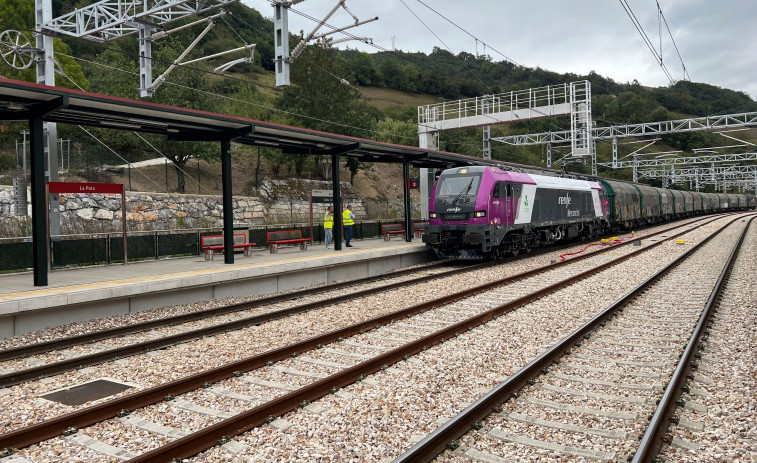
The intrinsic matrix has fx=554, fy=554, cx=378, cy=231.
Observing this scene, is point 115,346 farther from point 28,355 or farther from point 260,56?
point 260,56

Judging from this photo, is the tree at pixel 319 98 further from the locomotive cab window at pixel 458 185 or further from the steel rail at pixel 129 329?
the steel rail at pixel 129 329

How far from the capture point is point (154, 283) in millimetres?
10867

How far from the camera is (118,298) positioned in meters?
10.4

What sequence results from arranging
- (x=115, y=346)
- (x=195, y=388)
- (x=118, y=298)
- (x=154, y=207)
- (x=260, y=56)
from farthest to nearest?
(x=260, y=56)
(x=154, y=207)
(x=118, y=298)
(x=115, y=346)
(x=195, y=388)

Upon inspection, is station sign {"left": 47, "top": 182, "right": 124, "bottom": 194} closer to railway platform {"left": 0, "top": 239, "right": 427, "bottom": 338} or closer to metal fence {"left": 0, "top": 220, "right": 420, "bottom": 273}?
metal fence {"left": 0, "top": 220, "right": 420, "bottom": 273}

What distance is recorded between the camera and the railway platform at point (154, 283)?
9250mm

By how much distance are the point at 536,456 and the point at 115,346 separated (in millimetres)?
6324

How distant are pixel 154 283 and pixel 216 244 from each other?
545 cm

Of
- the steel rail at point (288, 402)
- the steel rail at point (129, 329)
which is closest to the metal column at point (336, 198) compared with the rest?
the steel rail at point (129, 329)

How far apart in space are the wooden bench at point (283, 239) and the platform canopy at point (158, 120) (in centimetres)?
278

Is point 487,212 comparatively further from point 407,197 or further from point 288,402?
point 288,402

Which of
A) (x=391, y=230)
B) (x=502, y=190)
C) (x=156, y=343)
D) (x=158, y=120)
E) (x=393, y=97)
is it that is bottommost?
(x=156, y=343)

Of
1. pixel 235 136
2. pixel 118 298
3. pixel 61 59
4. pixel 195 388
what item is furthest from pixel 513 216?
pixel 61 59

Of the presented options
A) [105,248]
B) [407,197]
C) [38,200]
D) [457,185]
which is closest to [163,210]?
[105,248]
